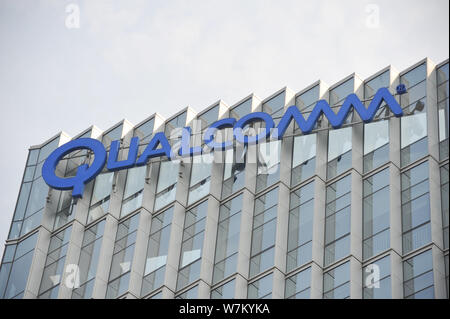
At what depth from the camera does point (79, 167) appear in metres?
81.2

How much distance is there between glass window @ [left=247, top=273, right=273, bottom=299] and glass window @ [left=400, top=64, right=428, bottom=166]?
1055 cm

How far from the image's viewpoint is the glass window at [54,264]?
250 feet

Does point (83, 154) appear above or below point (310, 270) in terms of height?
above

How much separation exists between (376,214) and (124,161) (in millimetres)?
20586

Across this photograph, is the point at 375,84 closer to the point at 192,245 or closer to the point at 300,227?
the point at 300,227

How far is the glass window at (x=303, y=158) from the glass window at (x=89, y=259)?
14096mm

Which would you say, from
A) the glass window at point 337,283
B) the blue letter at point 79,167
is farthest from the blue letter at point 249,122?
the glass window at point 337,283

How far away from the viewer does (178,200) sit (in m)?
75.9

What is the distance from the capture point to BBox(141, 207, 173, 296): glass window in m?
72.5

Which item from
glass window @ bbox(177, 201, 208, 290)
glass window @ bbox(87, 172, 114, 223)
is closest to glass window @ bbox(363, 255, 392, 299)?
glass window @ bbox(177, 201, 208, 290)

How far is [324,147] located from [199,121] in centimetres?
1136
